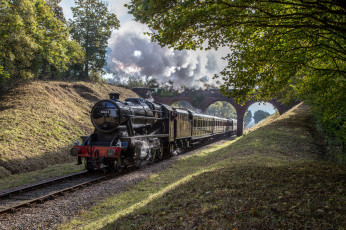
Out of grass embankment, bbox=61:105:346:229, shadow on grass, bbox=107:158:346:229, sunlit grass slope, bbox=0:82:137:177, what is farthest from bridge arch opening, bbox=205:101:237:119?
shadow on grass, bbox=107:158:346:229

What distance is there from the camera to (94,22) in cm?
3409

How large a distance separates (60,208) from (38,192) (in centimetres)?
190

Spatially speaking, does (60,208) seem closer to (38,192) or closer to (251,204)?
(38,192)

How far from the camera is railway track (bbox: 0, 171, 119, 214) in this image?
652 cm

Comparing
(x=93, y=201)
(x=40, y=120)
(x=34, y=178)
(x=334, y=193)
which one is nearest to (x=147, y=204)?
(x=93, y=201)

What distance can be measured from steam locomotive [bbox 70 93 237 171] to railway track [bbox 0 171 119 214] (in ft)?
2.92

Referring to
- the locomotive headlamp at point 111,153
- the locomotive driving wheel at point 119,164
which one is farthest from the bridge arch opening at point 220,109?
the locomotive headlamp at point 111,153

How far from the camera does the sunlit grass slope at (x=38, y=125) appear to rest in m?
12.3

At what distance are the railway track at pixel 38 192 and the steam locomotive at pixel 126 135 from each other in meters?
0.89

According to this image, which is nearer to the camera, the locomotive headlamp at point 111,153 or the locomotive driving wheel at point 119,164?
the locomotive headlamp at point 111,153

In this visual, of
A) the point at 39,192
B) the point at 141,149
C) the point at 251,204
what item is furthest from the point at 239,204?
the point at 141,149

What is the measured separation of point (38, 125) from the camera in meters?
16.0

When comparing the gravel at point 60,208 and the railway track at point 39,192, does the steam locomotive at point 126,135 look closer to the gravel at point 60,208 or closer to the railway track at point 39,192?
the railway track at point 39,192

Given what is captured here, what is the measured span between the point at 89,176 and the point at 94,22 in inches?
1158
